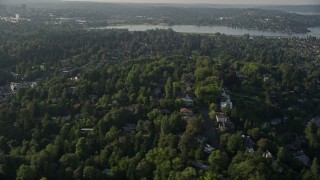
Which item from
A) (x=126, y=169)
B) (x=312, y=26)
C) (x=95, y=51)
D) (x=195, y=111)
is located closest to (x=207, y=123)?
(x=195, y=111)

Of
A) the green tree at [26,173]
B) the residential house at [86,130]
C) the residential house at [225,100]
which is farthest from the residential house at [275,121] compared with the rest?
the green tree at [26,173]

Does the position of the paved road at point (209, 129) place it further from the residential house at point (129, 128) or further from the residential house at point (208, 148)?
the residential house at point (129, 128)

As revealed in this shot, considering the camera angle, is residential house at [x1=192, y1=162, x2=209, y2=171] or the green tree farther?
residential house at [x1=192, y1=162, x2=209, y2=171]

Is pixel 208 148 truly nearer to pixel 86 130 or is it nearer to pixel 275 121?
pixel 86 130

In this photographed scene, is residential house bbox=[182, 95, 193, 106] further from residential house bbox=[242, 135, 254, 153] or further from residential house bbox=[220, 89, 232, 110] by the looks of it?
residential house bbox=[242, 135, 254, 153]

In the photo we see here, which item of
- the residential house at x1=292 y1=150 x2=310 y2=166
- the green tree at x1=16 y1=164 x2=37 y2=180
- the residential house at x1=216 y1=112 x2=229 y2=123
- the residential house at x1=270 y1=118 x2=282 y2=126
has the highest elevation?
the residential house at x1=216 y1=112 x2=229 y2=123

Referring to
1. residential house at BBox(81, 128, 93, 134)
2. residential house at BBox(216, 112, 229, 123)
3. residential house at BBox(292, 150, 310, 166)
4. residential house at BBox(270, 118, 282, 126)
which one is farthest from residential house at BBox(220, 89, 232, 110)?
residential house at BBox(81, 128, 93, 134)

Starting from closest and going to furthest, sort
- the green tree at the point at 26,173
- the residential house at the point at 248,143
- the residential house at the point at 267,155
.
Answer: the green tree at the point at 26,173, the residential house at the point at 267,155, the residential house at the point at 248,143

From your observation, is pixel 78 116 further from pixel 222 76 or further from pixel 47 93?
pixel 222 76
